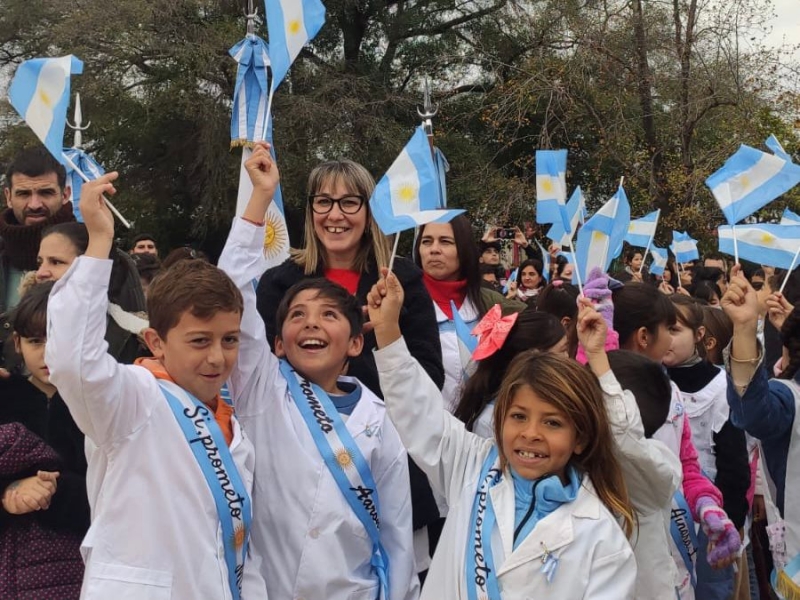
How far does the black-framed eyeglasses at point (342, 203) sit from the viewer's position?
3250 mm

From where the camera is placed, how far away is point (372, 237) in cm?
332

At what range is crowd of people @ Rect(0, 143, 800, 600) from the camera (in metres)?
2.19

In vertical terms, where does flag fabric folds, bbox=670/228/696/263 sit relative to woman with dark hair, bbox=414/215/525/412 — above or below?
below

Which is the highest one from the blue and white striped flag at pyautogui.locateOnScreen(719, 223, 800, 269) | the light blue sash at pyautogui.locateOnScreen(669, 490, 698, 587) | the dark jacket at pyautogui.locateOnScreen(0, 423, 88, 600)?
the blue and white striped flag at pyautogui.locateOnScreen(719, 223, 800, 269)

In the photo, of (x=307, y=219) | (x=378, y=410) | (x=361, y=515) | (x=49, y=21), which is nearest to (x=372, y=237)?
(x=307, y=219)

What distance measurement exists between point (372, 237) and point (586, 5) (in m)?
14.5

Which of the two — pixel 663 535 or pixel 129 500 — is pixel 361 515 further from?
pixel 663 535

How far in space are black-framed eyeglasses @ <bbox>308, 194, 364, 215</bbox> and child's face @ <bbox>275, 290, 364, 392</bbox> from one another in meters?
0.51

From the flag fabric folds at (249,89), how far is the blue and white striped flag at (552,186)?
45.3 inches

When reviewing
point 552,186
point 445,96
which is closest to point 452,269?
point 552,186

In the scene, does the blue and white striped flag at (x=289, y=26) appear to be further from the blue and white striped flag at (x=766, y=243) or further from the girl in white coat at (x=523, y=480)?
the blue and white striped flag at (x=766, y=243)

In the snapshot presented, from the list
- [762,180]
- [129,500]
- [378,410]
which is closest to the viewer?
[129,500]

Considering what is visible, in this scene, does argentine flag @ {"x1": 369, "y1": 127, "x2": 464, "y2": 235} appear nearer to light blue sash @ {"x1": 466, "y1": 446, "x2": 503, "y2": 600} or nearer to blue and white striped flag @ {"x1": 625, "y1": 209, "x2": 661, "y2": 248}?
light blue sash @ {"x1": 466, "y1": 446, "x2": 503, "y2": 600}

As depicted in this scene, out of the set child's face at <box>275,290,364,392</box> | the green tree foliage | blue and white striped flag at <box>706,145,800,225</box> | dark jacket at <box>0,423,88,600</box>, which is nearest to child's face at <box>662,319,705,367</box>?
blue and white striped flag at <box>706,145,800,225</box>
